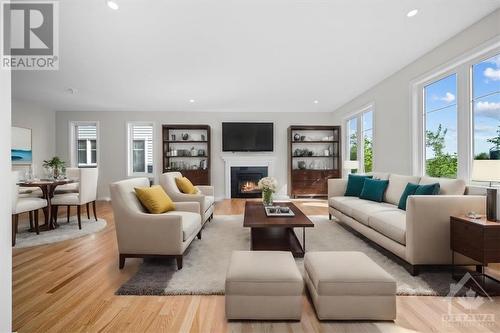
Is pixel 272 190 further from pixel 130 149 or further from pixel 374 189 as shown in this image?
pixel 130 149

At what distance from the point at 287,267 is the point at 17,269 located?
280 cm

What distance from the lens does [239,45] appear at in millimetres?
3230

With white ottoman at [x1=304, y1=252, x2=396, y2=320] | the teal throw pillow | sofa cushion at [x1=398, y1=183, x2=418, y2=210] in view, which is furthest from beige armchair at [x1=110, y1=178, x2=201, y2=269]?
sofa cushion at [x1=398, y1=183, x2=418, y2=210]

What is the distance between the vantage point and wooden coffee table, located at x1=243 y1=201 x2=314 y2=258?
269 cm

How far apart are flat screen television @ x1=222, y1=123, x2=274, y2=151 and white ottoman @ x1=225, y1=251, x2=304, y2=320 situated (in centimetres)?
549

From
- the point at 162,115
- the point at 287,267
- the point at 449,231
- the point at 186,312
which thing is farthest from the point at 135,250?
the point at 162,115

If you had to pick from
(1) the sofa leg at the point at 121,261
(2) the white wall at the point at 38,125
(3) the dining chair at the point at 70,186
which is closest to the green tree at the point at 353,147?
(1) the sofa leg at the point at 121,261

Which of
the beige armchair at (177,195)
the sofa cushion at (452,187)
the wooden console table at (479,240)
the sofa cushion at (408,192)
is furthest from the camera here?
the beige armchair at (177,195)

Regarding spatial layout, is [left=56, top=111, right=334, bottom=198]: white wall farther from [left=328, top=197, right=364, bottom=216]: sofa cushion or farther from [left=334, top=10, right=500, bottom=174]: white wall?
→ [left=328, top=197, right=364, bottom=216]: sofa cushion

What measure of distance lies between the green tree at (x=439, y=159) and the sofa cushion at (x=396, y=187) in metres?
0.50

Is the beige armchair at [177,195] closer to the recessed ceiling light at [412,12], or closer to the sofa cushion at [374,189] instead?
the sofa cushion at [374,189]

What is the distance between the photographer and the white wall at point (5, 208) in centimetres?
122

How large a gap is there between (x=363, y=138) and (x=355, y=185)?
201 centimetres

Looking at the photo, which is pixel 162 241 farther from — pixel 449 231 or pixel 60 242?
pixel 449 231
